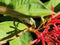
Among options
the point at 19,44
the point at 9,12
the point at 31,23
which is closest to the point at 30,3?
the point at 9,12

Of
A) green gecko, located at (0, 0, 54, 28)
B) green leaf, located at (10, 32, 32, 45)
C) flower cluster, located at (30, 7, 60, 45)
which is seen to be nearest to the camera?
green gecko, located at (0, 0, 54, 28)

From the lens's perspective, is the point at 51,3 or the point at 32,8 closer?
the point at 32,8

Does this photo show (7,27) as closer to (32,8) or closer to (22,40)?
(22,40)

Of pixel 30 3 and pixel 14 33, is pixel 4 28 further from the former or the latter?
pixel 30 3

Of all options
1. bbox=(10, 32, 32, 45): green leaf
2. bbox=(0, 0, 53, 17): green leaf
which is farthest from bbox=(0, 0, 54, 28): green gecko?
bbox=(10, 32, 32, 45): green leaf

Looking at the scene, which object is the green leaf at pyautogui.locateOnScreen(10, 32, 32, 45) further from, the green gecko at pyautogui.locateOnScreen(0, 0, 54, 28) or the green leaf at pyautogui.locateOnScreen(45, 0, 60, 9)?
the green gecko at pyautogui.locateOnScreen(0, 0, 54, 28)

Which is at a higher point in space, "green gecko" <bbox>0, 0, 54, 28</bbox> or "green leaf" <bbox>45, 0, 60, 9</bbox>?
"green leaf" <bbox>45, 0, 60, 9</bbox>

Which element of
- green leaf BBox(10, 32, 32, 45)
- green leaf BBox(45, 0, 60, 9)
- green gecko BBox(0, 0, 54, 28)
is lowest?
green leaf BBox(10, 32, 32, 45)

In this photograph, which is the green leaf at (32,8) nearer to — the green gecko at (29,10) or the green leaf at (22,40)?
the green gecko at (29,10)

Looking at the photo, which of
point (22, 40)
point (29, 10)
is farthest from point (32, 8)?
point (22, 40)

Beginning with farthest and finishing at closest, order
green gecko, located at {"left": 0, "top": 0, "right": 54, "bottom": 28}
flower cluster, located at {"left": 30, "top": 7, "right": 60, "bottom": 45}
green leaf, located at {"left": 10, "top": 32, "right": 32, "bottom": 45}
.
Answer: green leaf, located at {"left": 10, "top": 32, "right": 32, "bottom": 45}, flower cluster, located at {"left": 30, "top": 7, "right": 60, "bottom": 45}, green gecko, located at {"left": 0, "top": 0, "right": 54, "bottom": 28}
